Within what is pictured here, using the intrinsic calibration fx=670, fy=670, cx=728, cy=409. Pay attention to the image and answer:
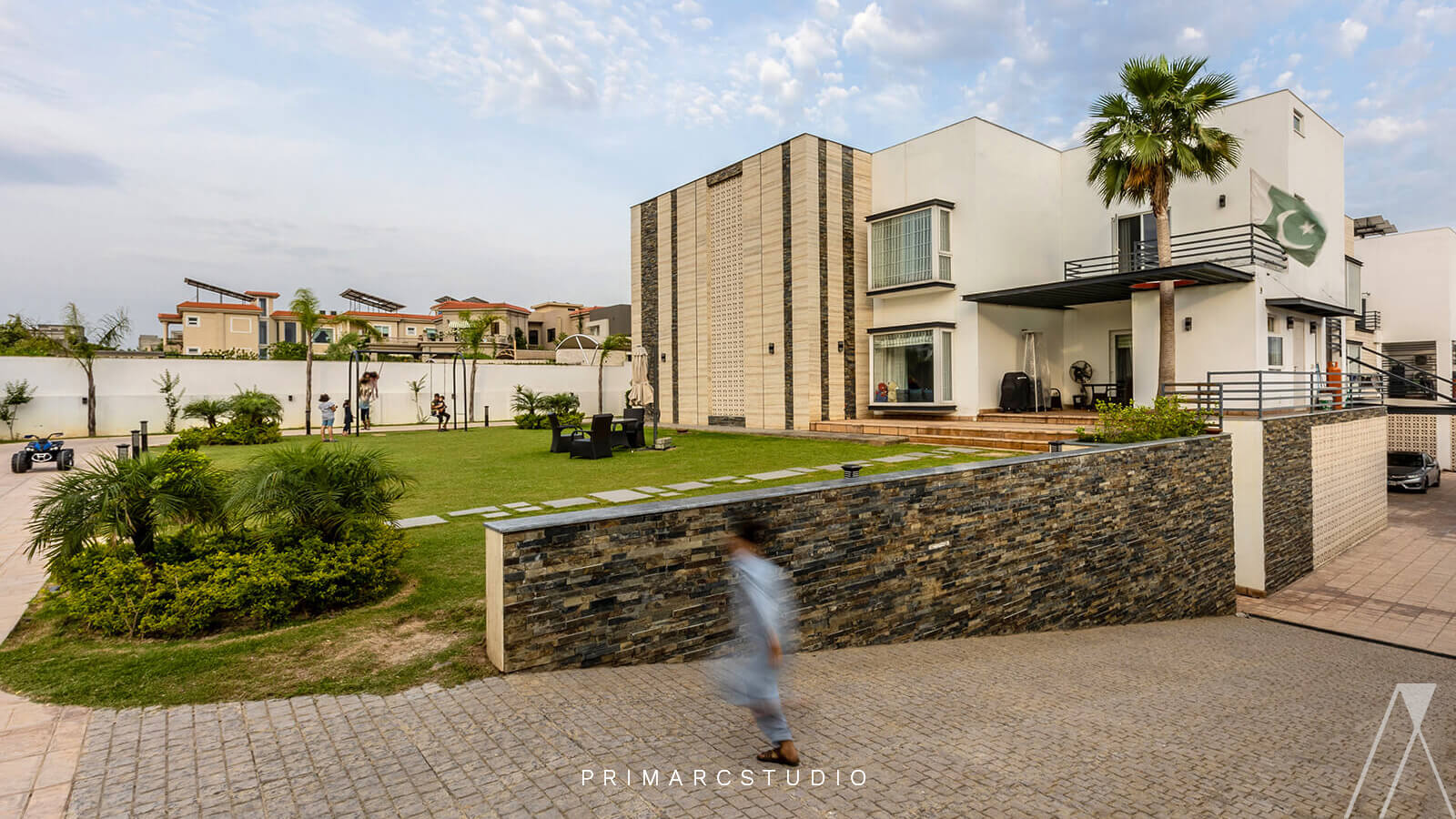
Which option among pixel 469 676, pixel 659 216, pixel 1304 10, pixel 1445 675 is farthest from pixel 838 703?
pixel 659 216

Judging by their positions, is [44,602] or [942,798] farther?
[44,602]

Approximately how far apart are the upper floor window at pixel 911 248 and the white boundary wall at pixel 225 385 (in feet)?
54.9

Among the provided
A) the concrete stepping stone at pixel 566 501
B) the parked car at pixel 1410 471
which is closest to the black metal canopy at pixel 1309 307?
the parked car at pixel 1410 471

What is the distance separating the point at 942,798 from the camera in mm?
3156

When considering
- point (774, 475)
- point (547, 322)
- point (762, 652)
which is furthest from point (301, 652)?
→ point (547, 322)

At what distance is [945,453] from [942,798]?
10.6 m

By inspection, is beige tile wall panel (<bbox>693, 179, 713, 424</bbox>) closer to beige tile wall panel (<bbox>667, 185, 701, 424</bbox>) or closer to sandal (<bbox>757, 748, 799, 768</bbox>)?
beige tile wall panel (<bbox>667, 185, 701, 424</bbox>)

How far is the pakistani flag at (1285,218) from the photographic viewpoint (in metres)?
16.4

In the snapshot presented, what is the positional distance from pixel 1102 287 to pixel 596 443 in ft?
41.7

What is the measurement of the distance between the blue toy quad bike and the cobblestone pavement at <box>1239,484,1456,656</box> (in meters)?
23.1

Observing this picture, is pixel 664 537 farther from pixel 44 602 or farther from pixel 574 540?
pixel 44 602

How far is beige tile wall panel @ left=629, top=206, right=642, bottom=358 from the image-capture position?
2666 centimetres

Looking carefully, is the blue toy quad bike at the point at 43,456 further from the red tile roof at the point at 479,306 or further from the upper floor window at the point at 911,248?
the red tile roof at the point at 479,306

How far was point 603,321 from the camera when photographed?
210 ft
